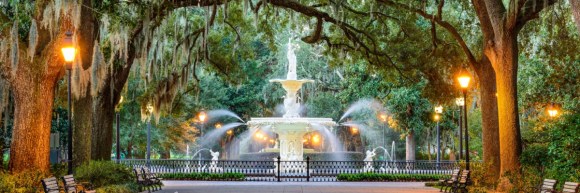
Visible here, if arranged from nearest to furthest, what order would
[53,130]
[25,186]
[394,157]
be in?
[25,186] < [53,130] < [394,157]

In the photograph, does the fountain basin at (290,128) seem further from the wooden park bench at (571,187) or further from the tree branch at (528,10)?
the wooden park bench at (571,187)

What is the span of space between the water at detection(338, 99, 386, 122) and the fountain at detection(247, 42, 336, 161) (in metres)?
12.2

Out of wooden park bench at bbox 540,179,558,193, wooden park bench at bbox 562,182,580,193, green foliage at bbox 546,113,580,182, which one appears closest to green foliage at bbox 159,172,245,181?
green foliage at bbox 546,113,580,182

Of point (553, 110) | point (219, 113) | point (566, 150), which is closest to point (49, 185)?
point (566, 150)

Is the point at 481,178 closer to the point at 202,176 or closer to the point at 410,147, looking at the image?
the point at 202,176

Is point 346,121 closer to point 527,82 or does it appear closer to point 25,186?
point 527,82

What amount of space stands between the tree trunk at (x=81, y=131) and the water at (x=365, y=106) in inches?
1203

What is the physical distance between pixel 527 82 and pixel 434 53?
8.74 metres

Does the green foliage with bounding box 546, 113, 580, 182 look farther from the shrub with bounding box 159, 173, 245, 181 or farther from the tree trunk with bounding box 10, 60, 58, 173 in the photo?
the shrub with bounding box 159, 173, 245, 181

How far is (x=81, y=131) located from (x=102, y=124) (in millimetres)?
3564

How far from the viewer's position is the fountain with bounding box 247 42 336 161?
35.2m

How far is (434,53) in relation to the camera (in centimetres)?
2589

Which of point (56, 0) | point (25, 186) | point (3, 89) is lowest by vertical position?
point (25, 186)

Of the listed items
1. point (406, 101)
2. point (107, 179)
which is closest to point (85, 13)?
point (107, 179)
